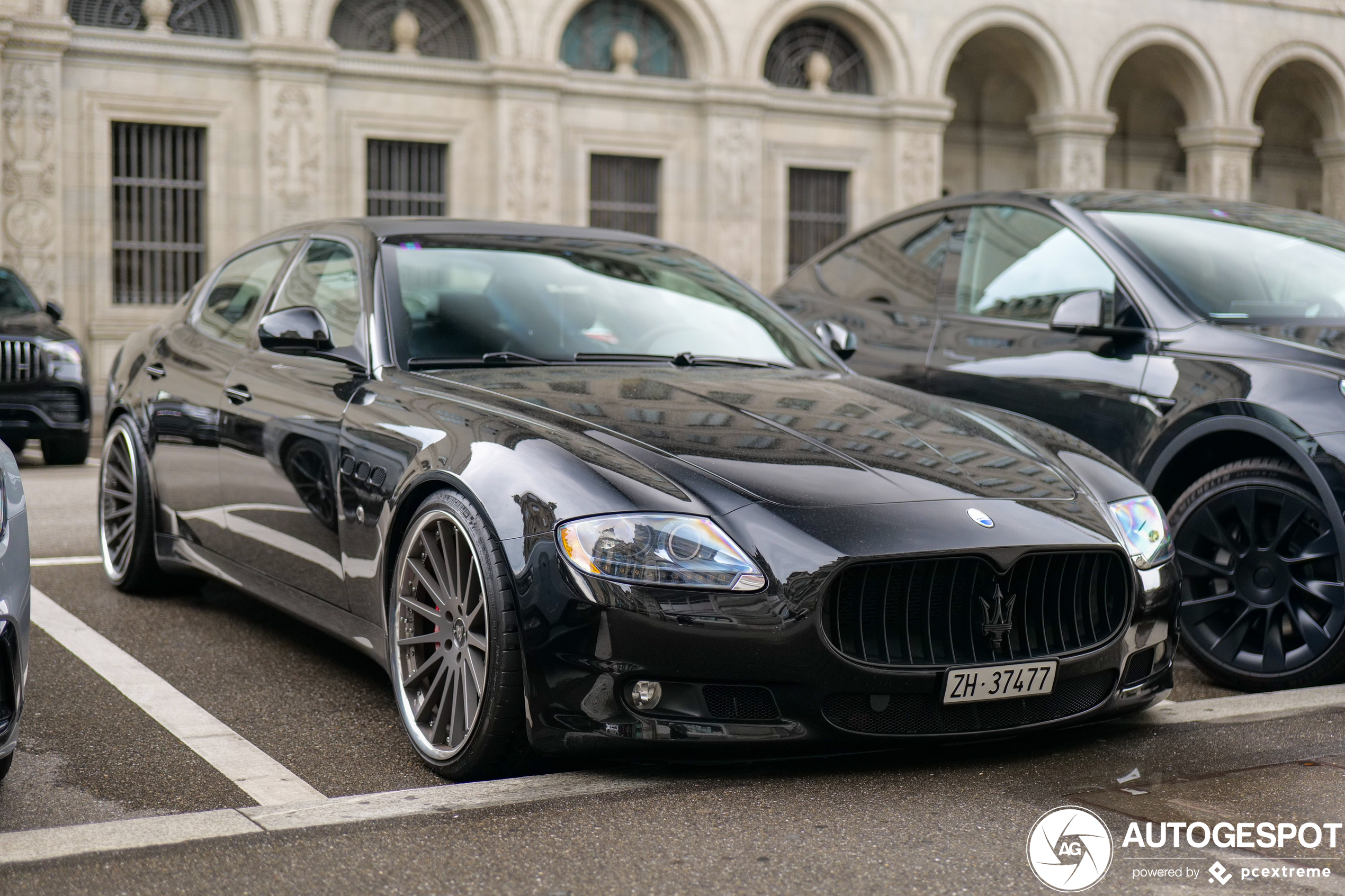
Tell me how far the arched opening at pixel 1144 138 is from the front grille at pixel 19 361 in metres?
25.9

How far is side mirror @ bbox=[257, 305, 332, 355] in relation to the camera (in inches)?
177

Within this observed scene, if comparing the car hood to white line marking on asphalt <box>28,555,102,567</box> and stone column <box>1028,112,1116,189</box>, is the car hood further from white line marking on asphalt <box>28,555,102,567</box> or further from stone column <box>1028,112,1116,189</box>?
stone column <box>1028,112,1116,189</box>

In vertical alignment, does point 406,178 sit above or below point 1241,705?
above

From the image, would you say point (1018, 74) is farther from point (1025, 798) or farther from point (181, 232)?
point (1025, 798)

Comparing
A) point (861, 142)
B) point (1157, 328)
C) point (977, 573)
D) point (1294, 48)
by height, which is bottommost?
point (977, 573)

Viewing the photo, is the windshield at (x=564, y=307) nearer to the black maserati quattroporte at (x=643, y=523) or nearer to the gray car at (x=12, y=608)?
the black maserati quattroporte at (x=643, y=523)

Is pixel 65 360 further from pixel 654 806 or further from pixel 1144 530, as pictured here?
pixel 1144 530

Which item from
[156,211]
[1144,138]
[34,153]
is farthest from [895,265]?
[1144,138]

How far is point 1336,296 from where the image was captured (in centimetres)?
536

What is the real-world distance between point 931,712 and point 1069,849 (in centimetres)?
52

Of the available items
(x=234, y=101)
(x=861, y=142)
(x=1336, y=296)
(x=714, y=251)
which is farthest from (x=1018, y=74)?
(x=1336, y=296)

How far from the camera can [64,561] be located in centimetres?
684

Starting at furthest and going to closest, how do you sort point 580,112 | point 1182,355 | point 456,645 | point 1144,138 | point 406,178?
point 1144,138
point 580,112
point 406,178
point 1182,355
point 456,645

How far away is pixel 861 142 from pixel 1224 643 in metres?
22.7
